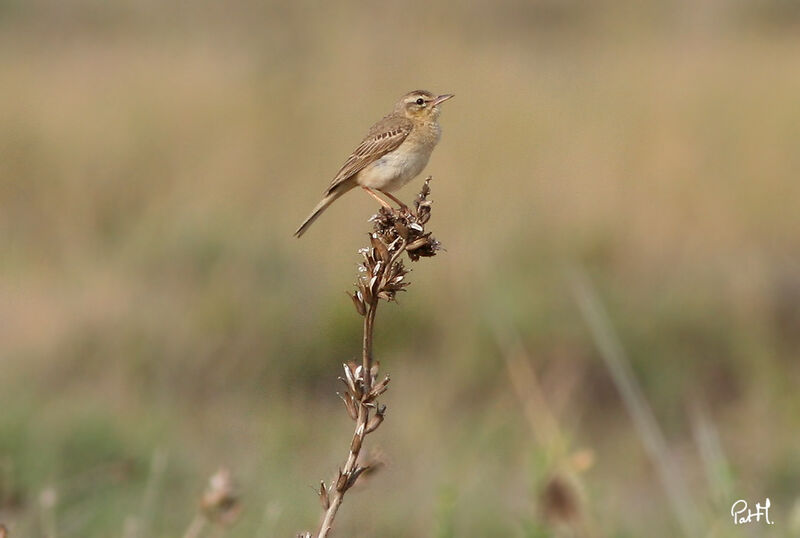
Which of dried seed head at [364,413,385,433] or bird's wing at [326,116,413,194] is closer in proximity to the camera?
dried seed head at [364,413,385,433]

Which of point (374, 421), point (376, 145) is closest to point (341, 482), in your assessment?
point (374, 421)

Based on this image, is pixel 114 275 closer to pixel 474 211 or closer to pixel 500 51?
pixel 474 211

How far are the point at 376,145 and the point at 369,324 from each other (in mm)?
1892

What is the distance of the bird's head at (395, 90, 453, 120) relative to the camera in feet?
Result: 12.5

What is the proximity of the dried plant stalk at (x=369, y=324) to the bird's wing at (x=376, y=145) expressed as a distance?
4.79 ft

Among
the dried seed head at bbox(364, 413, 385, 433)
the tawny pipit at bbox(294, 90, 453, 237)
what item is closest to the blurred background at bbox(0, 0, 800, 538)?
the tawny pipit at bbox(294, 90, 453, 237)

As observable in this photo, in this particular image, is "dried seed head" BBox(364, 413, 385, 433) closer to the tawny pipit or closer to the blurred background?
the blurred background

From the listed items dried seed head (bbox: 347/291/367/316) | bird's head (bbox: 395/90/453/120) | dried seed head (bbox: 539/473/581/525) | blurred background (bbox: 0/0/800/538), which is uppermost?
blurred background (bbox: 0/0/800/538)

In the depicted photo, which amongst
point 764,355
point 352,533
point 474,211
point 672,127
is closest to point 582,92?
point 672,127

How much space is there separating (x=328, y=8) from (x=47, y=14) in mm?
5532

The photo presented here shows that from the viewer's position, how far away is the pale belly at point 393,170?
11.6 feet

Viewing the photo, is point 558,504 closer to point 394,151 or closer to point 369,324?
point 369,324

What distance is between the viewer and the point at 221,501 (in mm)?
2340

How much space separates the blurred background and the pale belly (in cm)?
67
